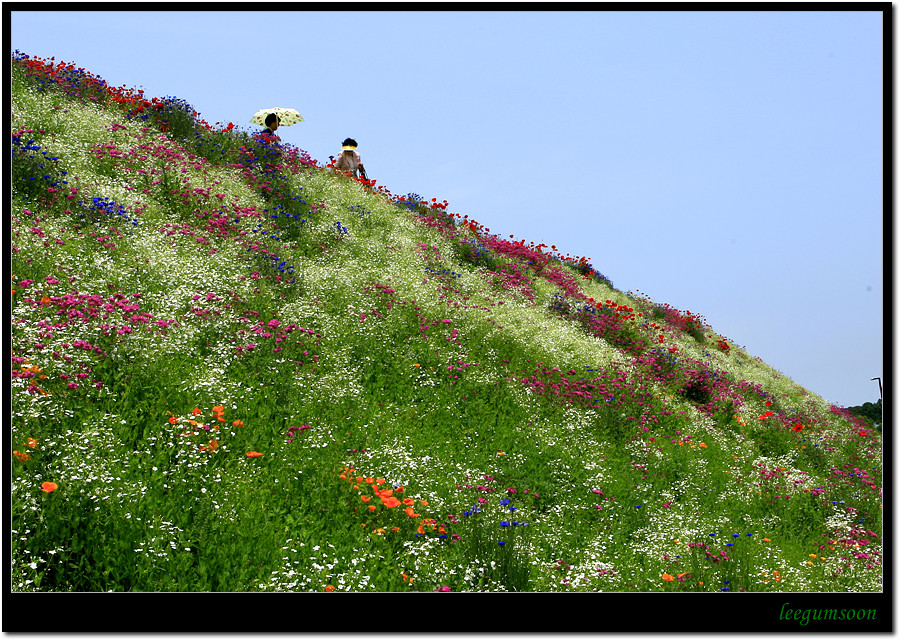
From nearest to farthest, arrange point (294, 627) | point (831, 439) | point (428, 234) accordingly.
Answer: point (294, 627), point (831, 439), point (428, 234)

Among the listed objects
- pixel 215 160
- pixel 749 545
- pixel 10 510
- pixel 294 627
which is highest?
pixel 215 160

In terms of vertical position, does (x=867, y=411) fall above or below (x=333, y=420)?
below

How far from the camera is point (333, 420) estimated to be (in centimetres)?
711

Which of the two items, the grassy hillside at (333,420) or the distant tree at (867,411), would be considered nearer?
the grassy hillside at (333,420)

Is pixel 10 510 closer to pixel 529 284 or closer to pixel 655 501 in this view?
pixel 655 501

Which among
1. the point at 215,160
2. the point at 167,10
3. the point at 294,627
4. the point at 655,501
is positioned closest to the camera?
the point at 294,627

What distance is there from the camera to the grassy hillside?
16.3 feet

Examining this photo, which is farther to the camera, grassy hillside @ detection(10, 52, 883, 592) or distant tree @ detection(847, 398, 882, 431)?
distant tree @ detection(847, 398, 882, 431)

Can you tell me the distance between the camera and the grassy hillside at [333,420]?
4953mm

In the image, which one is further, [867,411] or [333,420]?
[867,411]

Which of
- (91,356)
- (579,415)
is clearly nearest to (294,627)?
(91,356)

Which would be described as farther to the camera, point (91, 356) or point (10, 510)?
point (91, 356)

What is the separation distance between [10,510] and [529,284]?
1258cm

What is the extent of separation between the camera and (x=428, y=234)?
15.9m
